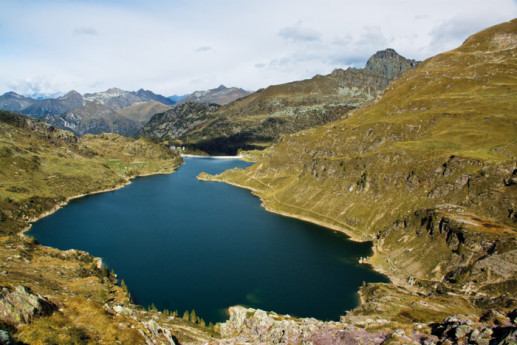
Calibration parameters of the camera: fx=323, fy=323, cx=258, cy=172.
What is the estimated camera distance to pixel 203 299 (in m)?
102

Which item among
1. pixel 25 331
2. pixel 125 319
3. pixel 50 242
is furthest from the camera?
pixel 50 242

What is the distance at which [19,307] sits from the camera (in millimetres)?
41594

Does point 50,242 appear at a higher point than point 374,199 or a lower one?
lower

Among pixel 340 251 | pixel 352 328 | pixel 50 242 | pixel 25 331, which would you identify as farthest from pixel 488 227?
pixel 50 242

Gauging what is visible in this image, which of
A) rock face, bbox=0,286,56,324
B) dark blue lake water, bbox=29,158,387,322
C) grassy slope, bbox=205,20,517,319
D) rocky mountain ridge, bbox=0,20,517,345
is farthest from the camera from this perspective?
grassy slope, bbox=205,20,517,319

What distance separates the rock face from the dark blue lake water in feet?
179

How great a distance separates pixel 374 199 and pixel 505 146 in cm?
6724

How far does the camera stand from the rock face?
39.5m

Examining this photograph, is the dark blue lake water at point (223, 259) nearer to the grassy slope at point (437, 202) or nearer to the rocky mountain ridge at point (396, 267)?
the rocky mountain ridge at point (396, 267)

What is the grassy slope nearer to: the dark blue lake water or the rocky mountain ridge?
the rocky mountain ridge

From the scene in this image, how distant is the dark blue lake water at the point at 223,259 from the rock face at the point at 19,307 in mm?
54659

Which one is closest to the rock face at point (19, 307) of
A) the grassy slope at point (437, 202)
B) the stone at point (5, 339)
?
the stone at point (5, 339)

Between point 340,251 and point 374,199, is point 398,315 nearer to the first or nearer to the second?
point 340,251

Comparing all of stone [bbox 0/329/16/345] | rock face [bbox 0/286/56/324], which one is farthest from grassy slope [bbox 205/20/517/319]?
stone [bbox 0/329/16/345]
